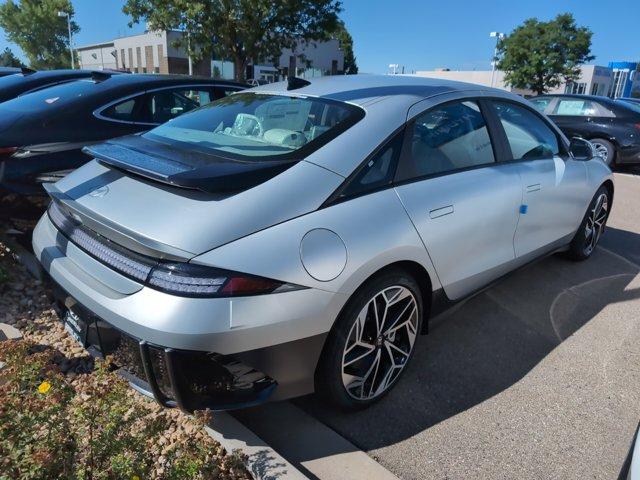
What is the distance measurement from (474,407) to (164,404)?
164cm

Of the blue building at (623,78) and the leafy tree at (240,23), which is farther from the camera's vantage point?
the blue building at (623,78)

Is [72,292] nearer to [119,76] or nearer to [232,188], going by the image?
[232,188]

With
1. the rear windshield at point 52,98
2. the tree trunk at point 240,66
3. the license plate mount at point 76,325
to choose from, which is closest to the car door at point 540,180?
the license plate mount at point 76,325

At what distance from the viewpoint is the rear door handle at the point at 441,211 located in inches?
106

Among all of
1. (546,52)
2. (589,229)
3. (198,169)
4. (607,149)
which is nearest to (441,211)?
(198,169)

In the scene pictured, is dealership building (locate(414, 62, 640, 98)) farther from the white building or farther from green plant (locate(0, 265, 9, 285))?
green plant (locate(0, 265, 9, 285))

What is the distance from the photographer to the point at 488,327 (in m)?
3.64

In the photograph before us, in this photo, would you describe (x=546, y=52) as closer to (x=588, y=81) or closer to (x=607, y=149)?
(x=588, y=81)

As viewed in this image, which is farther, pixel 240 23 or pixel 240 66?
pixel 240 66

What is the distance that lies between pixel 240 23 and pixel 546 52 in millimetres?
31021

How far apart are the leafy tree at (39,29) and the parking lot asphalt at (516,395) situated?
85.7 m

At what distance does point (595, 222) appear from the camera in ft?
16.0

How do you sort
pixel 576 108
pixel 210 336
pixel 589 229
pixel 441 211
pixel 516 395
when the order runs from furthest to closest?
pixel 576 108 < pixel 589 229 < pixel 516 395 < pixel 441 211 < pixel 210 336

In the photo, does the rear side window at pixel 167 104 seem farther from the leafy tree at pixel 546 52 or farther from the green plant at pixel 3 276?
the leafy tree at pixel 546 52
